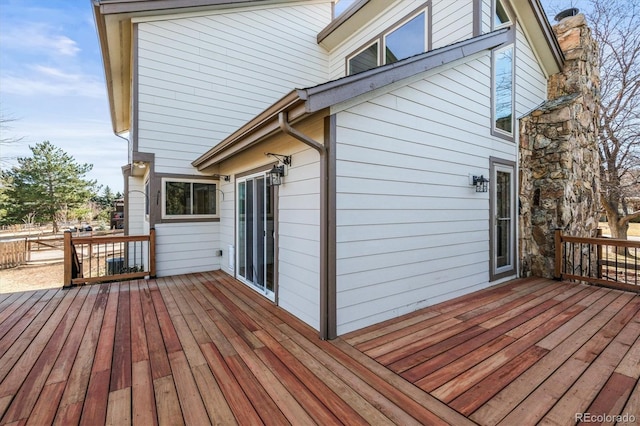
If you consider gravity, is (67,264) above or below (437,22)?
below

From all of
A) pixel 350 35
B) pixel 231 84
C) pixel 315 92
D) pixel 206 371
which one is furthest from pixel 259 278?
pixel 350 35

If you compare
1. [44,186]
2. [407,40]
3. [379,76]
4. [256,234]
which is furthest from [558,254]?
[44,186]

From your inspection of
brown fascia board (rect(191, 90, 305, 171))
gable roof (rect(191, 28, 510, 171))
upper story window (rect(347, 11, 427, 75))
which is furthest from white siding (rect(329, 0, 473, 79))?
brown fascia board (rect(191, 90, 305, 171))

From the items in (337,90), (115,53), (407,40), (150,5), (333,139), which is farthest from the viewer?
(115,53)

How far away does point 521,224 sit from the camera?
5.49 meters

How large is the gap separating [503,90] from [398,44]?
2244 millimetres

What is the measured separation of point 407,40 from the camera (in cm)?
578

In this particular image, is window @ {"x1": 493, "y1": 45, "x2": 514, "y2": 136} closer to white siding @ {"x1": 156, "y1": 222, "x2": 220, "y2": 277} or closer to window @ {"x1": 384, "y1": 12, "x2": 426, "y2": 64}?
window @ {"x1": 384, "y1": 12, "x2": 426, "y2": 64}

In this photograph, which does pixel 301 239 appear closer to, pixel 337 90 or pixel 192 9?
pixel 337 90

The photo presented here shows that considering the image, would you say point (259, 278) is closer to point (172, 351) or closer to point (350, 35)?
point (172, 351)

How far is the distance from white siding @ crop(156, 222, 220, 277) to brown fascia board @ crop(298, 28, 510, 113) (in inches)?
179

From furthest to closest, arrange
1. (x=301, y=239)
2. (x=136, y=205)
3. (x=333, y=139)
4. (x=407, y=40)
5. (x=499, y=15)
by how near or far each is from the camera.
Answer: (x=136, y=205), (x=407, y=40), (x=499, y=15), (x=301, y=239), (x=333, y=139)

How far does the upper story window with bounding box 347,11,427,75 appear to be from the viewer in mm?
5507

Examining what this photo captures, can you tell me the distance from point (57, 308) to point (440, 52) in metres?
6.04
